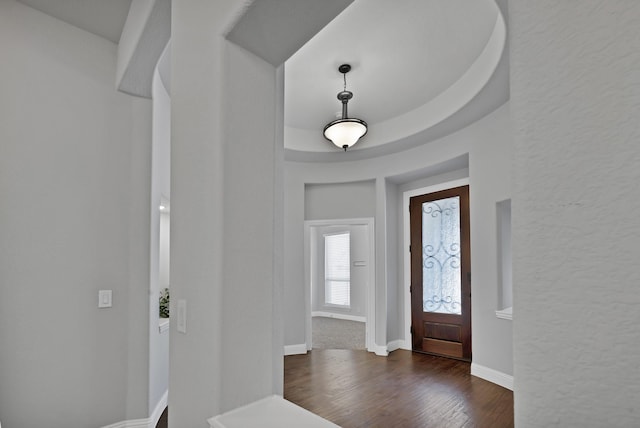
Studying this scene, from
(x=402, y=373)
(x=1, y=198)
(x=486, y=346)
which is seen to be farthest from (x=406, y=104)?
(x=1, y=198)

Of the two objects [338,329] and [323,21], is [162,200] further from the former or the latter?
[338,329]

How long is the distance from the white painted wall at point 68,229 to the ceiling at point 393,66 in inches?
15.1

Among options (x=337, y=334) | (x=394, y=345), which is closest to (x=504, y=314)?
(x=394, y=345)

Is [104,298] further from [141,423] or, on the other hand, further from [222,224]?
[222,224]

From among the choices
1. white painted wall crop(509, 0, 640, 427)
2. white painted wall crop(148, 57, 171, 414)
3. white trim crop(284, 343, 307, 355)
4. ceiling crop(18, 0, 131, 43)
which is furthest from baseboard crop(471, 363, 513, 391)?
ceiling crop(18, 0, 131, 43)

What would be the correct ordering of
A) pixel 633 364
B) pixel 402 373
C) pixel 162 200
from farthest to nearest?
pixel 402 373 → pixel 162 200 → pixel 633 364

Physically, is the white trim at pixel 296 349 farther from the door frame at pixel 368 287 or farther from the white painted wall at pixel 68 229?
the white painted wall at pixel 68 229

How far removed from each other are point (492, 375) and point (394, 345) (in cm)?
163

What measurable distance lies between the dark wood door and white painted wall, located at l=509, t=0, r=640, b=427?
14.2ft

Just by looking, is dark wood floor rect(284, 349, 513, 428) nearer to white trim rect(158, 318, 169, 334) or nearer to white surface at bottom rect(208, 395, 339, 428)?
white trim rect(158, 318, 169, 334)

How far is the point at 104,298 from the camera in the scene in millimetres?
2463

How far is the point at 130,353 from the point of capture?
2.55 metres

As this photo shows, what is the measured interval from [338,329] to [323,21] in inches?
244

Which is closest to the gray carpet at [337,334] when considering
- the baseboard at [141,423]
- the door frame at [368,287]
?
the door frame at [368,287]
